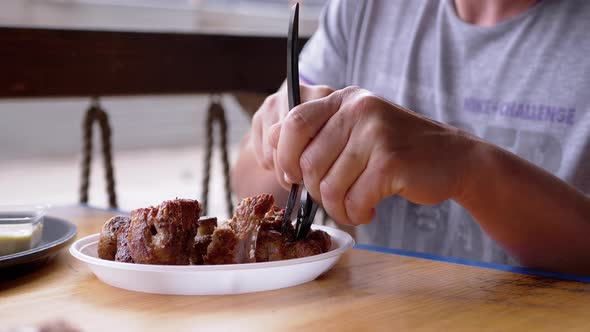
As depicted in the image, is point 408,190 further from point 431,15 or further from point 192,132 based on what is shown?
point 192,132

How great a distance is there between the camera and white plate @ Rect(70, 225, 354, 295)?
0.66 m

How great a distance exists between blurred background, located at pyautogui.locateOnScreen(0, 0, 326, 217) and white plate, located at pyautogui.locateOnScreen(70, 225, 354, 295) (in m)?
0.85

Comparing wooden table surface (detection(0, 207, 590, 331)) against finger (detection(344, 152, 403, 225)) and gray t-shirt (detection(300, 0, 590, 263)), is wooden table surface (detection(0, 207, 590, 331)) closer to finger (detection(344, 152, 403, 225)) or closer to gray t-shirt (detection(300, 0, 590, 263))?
finger (detection(344, 152, 403, 225))

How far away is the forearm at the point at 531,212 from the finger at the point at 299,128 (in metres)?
0.21

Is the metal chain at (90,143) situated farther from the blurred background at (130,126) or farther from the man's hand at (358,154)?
the man's hand at (358,154)

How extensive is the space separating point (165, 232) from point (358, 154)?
0.22 metres

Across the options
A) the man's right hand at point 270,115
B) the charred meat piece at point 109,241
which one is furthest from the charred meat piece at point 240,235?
the man's right hand at point 270,115

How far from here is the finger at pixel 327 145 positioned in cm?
77

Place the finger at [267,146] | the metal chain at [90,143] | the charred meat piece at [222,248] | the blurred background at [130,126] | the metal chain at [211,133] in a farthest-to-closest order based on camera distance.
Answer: the blurred background at [130,126], the metal chain at [211,133], the metal chain at [90,143], the finger at [267,146], the charred meat piece at [222,248]

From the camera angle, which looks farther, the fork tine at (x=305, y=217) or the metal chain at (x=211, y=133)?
the metal chain at (x=211, y=133)

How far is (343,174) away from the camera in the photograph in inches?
29.9

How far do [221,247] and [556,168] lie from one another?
0.74 m

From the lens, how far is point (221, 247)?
72 centimetres

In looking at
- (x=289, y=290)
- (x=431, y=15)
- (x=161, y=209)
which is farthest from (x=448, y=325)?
(x=431, y=15)
